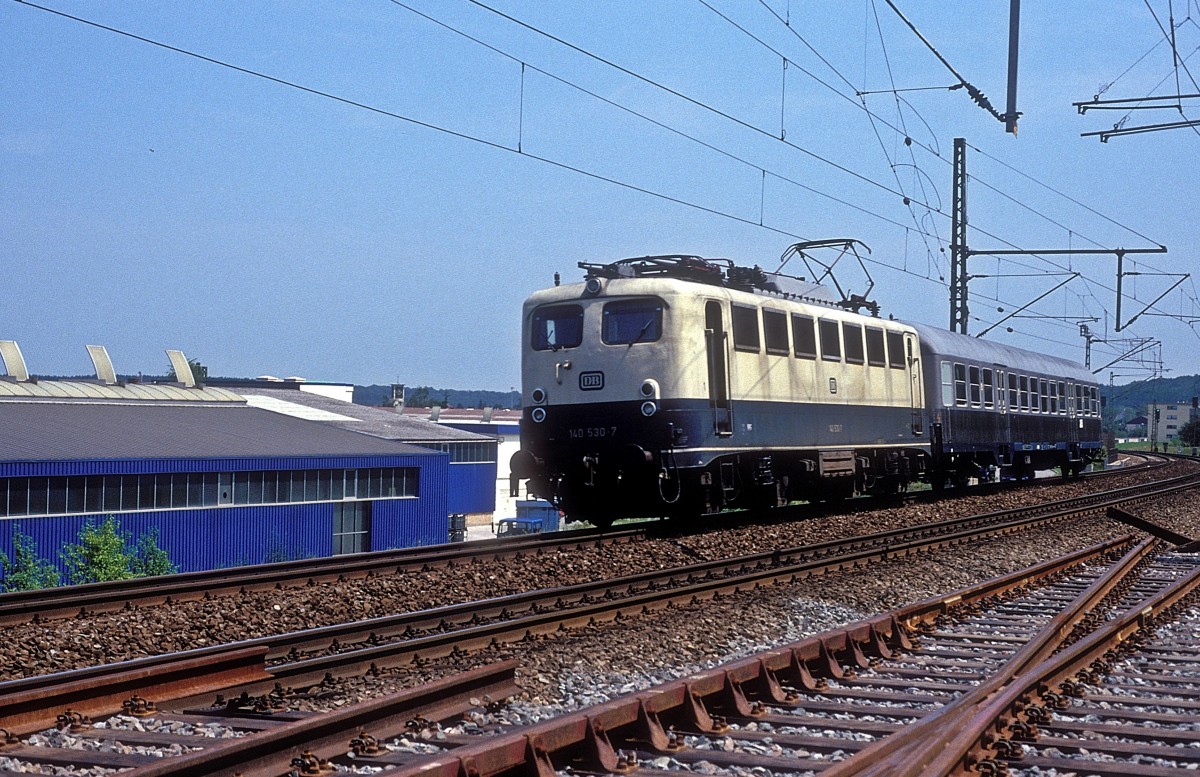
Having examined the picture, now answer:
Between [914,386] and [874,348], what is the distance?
2524mm

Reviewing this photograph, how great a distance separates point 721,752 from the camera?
6.10 m

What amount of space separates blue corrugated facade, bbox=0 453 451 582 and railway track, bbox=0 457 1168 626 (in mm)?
22778

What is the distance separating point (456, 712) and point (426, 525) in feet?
151

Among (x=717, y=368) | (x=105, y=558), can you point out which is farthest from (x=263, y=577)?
(x=105, y=558)

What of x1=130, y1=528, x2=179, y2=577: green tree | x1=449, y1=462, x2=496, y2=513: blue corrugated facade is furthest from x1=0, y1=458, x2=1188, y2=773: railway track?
x1=449, y1=462, x2=496, y2=513: blue corrugated facade

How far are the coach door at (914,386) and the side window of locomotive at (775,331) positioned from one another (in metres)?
6.00

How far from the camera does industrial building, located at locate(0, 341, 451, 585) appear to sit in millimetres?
37875

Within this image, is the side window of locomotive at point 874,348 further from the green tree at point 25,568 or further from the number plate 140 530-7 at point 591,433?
the green tree at point 25,568

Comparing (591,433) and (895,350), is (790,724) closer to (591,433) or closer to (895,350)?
(591,433)

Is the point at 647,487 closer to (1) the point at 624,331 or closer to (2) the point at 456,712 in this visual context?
(1) the point at 624,331

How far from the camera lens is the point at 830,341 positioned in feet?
68.1

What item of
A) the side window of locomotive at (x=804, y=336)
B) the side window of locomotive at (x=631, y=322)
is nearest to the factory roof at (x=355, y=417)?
the side window of locomotive at (x=804, y=336)

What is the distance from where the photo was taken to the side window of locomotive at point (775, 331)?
18688mm

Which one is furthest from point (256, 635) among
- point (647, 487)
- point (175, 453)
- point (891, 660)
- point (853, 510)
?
point (175, 453)
